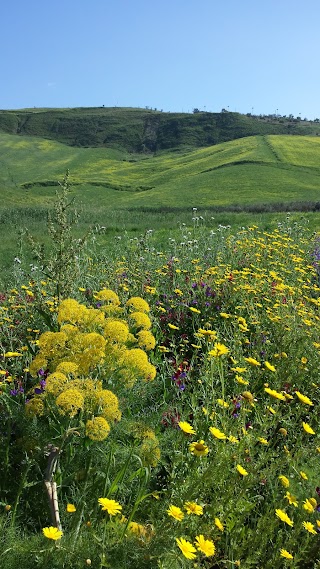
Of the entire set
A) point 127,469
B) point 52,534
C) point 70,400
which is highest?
point 70,400

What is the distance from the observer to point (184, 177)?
54781 mm

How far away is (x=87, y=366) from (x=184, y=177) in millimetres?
53716

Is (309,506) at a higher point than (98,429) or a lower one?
lower

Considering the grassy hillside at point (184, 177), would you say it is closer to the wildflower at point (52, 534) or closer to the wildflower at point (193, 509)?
the wildflower at point (193, 509)

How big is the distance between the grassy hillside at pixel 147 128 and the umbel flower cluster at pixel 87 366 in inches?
4593

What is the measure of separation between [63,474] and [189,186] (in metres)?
45.7

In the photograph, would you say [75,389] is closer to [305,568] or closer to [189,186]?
[305,568]

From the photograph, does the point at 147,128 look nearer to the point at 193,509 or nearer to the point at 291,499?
the point at 291,499

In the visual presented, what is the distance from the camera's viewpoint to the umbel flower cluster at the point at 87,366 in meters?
2.34

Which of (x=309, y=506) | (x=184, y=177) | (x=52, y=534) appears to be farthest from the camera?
(x=184, y=177)

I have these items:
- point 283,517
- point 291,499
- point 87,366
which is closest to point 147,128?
point 87,366

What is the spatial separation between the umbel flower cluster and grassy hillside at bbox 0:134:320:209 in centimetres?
3121

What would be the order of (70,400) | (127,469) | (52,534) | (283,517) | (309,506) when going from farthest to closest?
(127,469)
(309,506)
(283,517)
(70,400)
(52,534)

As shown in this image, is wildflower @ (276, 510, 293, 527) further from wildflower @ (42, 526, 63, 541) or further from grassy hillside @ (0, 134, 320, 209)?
grassy hillside @ (0, 134, 320, 209)
